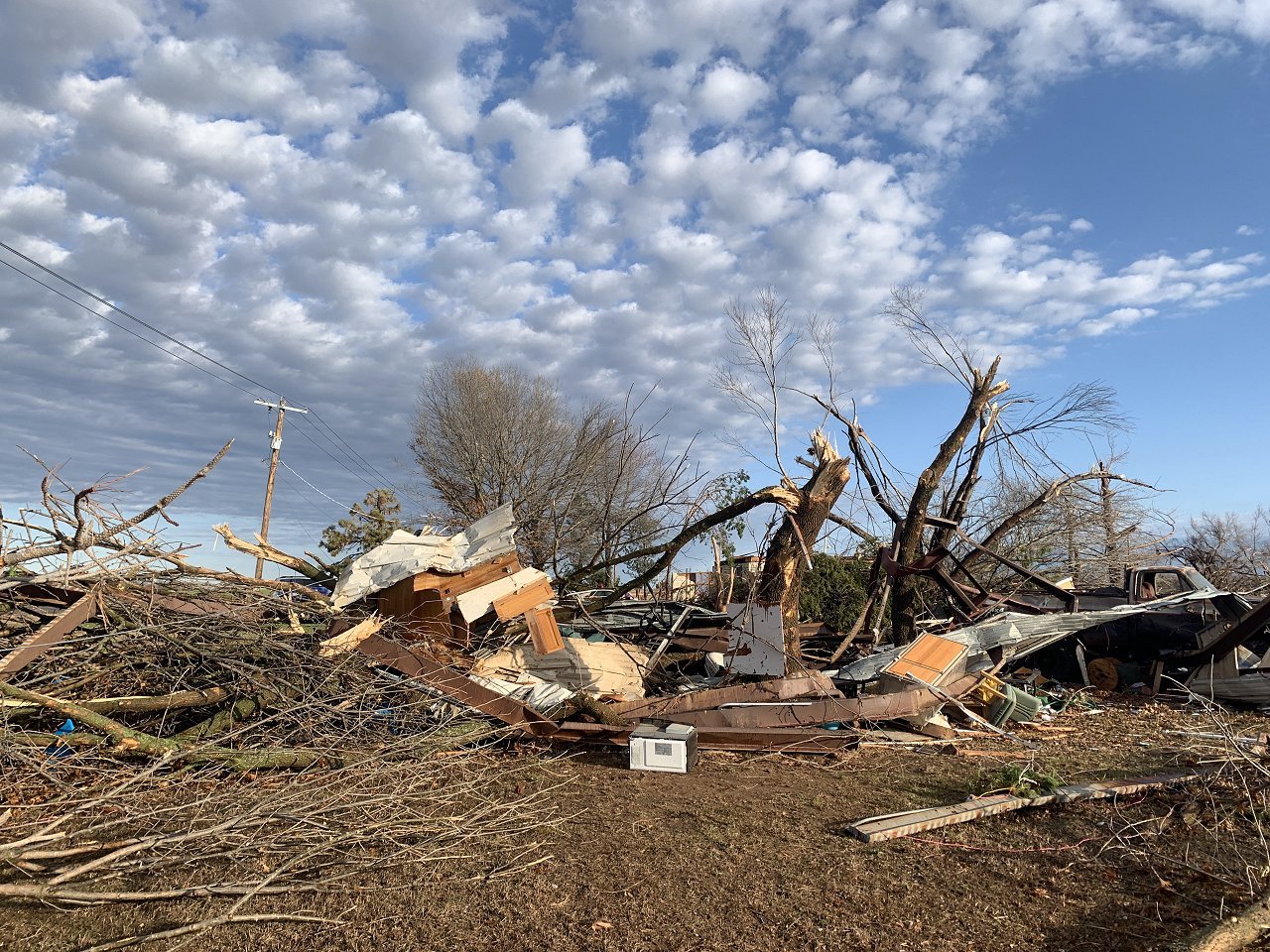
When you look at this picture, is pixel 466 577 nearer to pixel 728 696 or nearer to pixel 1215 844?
pixel 728 696

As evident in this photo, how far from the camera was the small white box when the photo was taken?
5.70 m

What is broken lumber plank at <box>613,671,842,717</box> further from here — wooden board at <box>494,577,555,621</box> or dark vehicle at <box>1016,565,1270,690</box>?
dark vehicle at <box>1016,565,1270,690</box>

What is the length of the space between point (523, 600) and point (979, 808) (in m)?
3.84

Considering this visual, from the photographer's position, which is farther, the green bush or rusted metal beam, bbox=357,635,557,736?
the green bush

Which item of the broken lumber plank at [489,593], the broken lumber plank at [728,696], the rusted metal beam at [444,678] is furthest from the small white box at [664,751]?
the broken lumber plank at [489,593]

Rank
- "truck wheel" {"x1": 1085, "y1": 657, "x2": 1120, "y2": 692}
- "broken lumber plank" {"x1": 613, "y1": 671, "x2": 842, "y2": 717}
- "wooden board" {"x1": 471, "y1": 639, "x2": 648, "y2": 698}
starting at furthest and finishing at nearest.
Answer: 1. "truck wheel" {"x1": 1085, "y1": 657, "x2": 1120, "y2": 692}
2. "wooden board" {"x1": 471, "y1": 639, "x2": 648, "y2": 698}
3. "broken lumber plank" {"x1": 613, "y1": 671, "x2": 842, "y2": 717}

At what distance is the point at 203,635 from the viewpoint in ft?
18.4

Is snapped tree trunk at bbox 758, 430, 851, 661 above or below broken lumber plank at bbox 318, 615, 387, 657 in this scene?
above

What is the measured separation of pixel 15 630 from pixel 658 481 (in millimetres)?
6265

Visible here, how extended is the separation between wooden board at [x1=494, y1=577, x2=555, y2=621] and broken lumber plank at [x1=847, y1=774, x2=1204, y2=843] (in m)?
3.41

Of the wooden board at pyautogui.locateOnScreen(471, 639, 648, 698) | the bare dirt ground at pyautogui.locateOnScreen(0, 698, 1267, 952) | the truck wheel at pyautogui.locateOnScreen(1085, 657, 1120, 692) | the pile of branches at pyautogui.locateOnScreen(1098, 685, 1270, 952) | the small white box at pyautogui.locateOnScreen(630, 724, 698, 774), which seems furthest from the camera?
the truck wheel at pyautogui.locateOnScreen(1085, 657, 1120, 692)

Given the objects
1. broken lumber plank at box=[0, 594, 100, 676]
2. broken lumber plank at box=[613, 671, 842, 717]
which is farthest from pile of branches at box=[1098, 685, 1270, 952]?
broken lumber plank at box=[0, 594, 100, 676]

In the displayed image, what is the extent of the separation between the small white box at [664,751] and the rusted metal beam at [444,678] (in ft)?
3.25

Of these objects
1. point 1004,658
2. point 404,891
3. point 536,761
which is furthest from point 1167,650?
point 404,891
